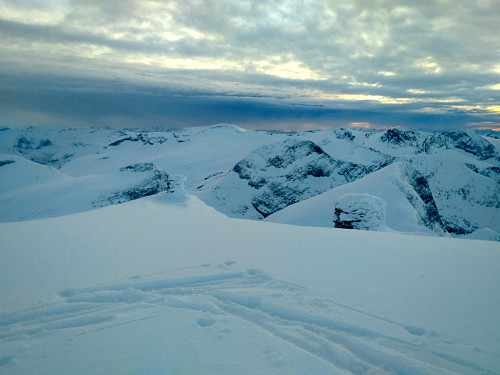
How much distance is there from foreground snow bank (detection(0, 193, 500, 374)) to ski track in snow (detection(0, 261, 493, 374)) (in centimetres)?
2

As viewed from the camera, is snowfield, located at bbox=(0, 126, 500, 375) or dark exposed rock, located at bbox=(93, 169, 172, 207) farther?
dark exposed rock, located at bbox=(93, 169, 172, 207)

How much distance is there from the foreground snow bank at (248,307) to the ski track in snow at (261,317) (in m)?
0.02

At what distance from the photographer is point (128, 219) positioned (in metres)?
11.6

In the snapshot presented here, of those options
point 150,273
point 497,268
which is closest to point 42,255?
point 150,273

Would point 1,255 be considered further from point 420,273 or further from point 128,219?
point 420,273

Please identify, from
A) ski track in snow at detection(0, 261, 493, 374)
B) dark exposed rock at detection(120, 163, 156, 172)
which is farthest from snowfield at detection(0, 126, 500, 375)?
dark exposed rock at detection(120, 163, 156, 172)

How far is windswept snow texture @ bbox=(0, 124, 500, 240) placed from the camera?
28172 mm

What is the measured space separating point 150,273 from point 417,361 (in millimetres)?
4606

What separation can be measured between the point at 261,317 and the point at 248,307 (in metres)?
0.37

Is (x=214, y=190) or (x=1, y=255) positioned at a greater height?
(x=1, y=255)

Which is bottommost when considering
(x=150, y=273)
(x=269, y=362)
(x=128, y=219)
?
(x=128, y=219)

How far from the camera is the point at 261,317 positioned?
4.18 metres

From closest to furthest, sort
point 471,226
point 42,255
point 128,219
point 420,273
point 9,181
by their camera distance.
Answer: point 420,273, point 42,255, point 128,219, point 9,181, point 471,226

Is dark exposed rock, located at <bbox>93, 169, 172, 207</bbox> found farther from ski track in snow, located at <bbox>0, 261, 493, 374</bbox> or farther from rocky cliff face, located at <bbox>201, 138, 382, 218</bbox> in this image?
ski track in snow, located at <bbox>0, 261, 493, 374</bbox>
